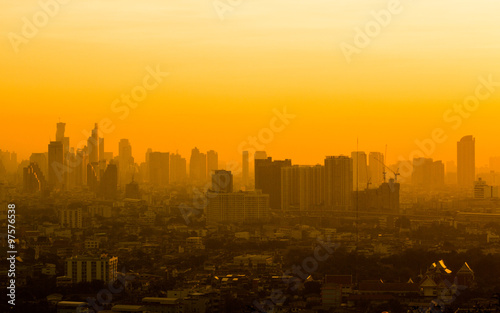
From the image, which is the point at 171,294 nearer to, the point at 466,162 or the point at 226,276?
the point at 226,276

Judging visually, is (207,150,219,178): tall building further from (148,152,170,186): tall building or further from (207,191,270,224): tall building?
(207,191,270,224): tall building

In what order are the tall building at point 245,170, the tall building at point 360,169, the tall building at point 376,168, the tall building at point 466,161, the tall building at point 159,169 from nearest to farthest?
the tall building at point 360,169 → the tall building at point 376,168 → the tall building at point 466,161 → the tall building at point 245,170 → the tall building at point 159,169

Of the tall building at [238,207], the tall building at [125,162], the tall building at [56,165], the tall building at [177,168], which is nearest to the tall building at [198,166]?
the tall building at [177,168]

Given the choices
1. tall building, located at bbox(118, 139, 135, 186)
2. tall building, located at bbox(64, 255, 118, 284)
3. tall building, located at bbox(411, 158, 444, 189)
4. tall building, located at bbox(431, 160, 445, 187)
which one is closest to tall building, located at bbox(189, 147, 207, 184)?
tall building, located at bbox(118, 139, 135, 186)

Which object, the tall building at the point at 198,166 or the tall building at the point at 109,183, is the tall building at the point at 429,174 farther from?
the tall building at the point at 109,183

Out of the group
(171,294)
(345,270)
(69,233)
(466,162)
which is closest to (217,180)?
(69,233)

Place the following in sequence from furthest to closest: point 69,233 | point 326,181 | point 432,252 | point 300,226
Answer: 1. point 326,181
2. point 300,226
3. point 69,233
4. point 432,252
